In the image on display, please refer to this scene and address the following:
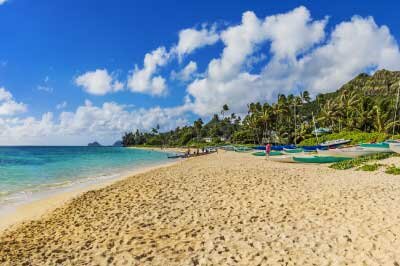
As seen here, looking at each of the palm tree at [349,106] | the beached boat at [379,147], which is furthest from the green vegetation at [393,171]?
the palm tree at [349,106]

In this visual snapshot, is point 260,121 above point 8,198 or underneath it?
above

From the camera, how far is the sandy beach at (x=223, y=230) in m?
6.84

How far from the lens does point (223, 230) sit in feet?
28.1

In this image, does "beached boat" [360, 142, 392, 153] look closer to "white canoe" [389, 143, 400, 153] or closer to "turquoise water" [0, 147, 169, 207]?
"white canoe" [389, 143, 400, 153]

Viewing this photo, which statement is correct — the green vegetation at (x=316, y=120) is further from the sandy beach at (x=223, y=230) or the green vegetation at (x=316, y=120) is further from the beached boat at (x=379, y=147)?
the sandy beach at (x=223, y=230)

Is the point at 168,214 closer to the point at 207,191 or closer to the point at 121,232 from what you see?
the point at 121,232

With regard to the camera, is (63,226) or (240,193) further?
(240,193)

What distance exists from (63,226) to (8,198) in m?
10.6

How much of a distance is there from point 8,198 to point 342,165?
22.5 meters

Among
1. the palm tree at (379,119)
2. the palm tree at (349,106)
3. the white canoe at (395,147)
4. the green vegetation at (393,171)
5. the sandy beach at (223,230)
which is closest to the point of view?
the sandy beach at (223,230)

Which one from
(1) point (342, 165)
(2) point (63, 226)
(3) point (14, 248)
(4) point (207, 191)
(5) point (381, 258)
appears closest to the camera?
(5) point (381, 258)

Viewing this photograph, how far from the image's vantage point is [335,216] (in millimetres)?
9422

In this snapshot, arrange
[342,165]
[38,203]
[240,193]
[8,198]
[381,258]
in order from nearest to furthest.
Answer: [381,258] → [240,193] → [38,203] → [8,198] → [342,165]

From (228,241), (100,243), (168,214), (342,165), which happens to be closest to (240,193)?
(168,214)
